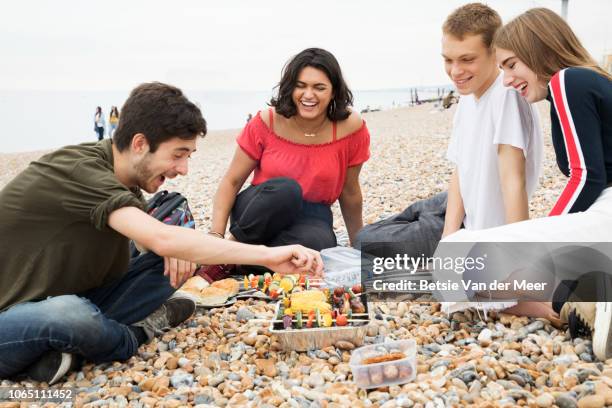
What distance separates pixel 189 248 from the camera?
2744 millimetres

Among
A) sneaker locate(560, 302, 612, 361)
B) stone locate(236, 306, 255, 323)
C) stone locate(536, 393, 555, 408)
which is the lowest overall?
stone locate(236, 306, 255, 323)

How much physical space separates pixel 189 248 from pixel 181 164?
498 mm

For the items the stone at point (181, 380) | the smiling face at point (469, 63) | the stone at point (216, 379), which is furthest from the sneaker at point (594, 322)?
the stone at point (181, 380)

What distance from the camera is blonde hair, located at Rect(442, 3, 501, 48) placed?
12.0 feet

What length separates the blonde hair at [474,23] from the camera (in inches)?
144

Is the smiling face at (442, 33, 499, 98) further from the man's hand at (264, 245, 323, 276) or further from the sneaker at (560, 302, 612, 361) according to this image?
the man's hand at (264, 245, 323, 276)

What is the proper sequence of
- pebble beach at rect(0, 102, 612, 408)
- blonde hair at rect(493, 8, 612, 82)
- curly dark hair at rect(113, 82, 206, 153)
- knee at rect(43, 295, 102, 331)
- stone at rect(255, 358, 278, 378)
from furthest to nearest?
blonde hair at rect(493, 8, 612, 82), curly dark hair at rect(113, 82, 206, 153), stone at rect(255, 358, 278, 378), knee at rect(43, 295, 102, 331), pebble beach at rect(0, 102, 612, 408)

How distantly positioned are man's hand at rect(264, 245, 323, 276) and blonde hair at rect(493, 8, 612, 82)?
1.53m

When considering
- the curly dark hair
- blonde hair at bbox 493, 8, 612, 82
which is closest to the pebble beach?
the curly dark hair

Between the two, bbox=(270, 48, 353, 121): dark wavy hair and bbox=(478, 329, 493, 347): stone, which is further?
bbox=(270, 48, 353, 121): dark wavy hair

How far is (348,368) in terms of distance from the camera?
108 inches

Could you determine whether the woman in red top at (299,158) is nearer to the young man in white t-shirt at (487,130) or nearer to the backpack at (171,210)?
the backpack at (171,210)

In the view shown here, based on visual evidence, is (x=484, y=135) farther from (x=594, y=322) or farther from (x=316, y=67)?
(x=594, y=322)

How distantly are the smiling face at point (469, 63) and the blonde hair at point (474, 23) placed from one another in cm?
3
